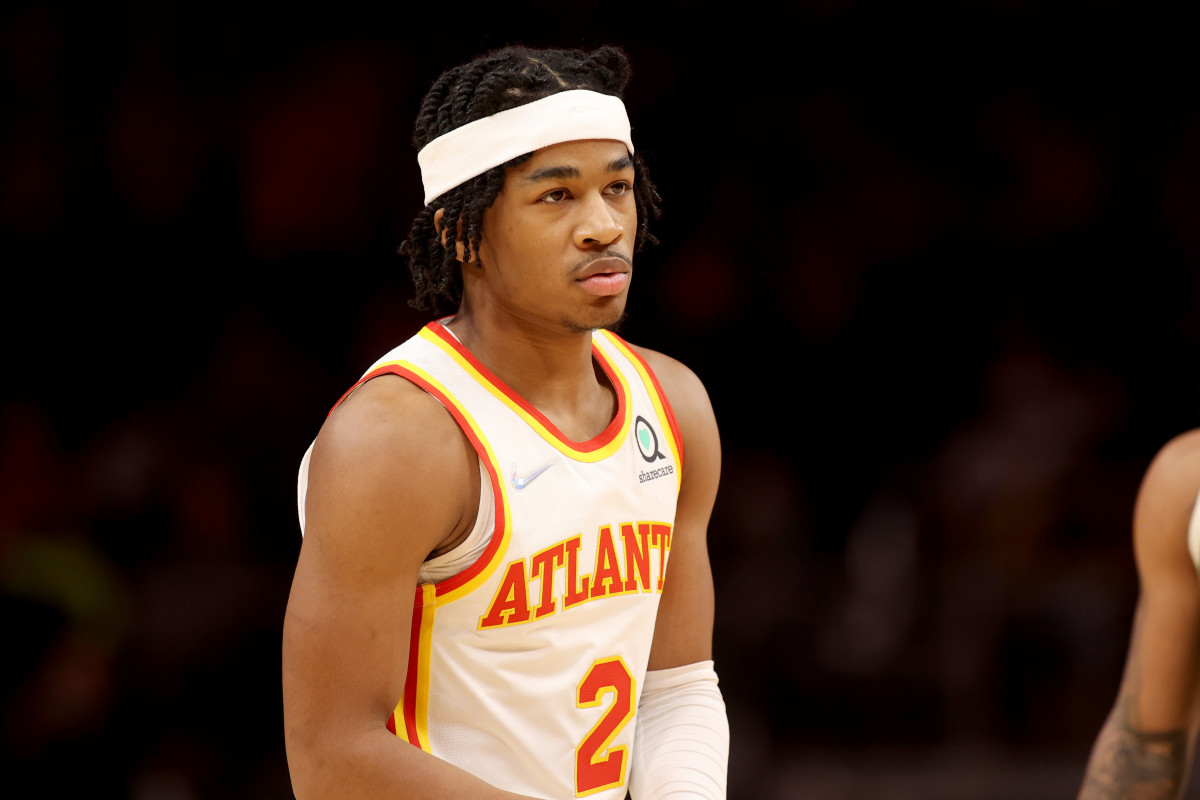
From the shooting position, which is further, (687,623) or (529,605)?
(687,623)

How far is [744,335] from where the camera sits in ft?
18.4

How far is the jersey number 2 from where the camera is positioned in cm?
233

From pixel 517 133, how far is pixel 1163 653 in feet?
4.99

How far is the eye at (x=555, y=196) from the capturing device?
2.28 m

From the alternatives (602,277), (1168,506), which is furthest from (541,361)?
(1168,506)

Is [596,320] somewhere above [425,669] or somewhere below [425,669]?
above

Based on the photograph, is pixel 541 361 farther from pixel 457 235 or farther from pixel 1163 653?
pixel 1163 653

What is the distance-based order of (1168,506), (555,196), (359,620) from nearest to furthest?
(359,620) → (555,196) → (1168,506)

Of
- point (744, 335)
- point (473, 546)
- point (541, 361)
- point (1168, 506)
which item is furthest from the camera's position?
point (744, 335)

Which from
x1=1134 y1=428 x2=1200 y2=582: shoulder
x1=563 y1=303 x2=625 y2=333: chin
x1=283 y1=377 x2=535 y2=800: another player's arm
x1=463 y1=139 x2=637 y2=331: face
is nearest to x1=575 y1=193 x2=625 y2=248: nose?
x1=463 y1=139 x2=637 y2=331: face

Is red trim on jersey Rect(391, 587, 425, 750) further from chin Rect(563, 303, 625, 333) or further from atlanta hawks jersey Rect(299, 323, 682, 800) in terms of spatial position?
chin Rect(563, 303, 625, 333)

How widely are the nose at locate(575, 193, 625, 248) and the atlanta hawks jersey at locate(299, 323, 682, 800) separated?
11.2 inches

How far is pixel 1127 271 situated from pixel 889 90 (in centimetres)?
130

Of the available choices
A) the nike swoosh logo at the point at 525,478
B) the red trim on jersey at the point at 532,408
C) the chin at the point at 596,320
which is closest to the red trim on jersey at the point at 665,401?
the red trim on jersey at the point at 532,408
